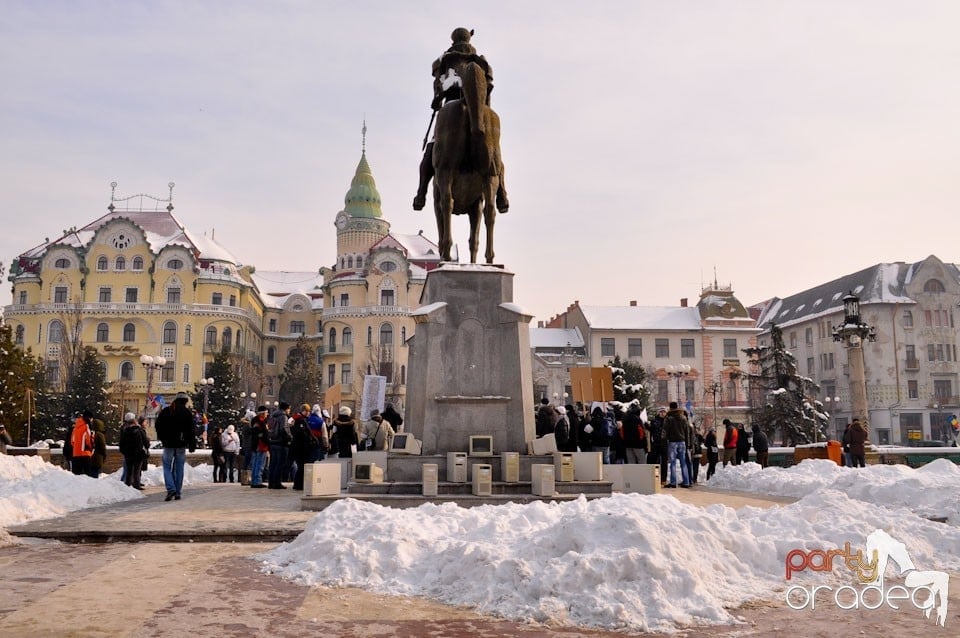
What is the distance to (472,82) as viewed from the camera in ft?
40.7

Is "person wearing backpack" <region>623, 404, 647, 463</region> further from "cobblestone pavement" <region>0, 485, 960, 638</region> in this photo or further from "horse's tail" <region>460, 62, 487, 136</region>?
"cobblestone pavement" <region>0, 485, 960, 638</region>

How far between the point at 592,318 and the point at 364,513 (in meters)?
69.4

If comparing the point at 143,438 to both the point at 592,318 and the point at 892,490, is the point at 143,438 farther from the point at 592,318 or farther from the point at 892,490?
the point at 592,318

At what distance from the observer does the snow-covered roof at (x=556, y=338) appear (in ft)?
251

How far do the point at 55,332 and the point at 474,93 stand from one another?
228 feet

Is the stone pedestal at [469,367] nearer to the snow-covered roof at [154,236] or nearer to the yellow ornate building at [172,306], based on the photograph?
the yellow ornate building at [172,306]

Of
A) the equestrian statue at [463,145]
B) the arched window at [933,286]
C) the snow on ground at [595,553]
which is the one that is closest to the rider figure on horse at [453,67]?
the equestrian statue at [463,145]

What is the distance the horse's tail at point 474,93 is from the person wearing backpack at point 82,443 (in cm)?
893

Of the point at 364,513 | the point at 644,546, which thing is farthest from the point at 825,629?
the point at 364,513

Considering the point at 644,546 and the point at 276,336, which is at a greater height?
the point at 276,336

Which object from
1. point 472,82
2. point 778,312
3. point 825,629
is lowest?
point 825,629

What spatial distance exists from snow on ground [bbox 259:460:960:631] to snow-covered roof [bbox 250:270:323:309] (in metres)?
81.6

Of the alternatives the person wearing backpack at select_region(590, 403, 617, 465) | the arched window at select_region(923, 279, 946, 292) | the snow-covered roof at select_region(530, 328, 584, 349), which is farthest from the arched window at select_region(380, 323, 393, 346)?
the person wearing backpack at select_region(590, 403, 617, 465)

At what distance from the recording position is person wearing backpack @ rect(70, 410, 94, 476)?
14898 millimetres
